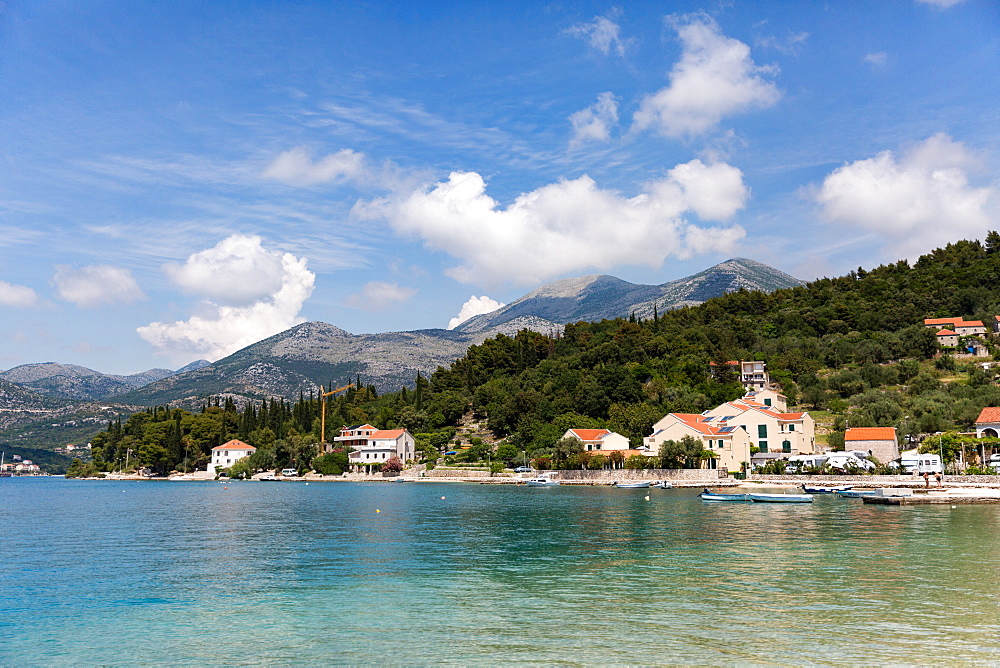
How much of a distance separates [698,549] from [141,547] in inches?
935

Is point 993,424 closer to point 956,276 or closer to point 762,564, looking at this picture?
point 762,564

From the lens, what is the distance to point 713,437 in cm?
7556

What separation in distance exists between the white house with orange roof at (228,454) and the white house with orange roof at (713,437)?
232 feet

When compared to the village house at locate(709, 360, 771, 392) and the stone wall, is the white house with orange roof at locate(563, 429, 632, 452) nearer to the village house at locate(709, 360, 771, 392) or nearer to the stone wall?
the stone wall

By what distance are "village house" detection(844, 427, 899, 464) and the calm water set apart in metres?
28.8

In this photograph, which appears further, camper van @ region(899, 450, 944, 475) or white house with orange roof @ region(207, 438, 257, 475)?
white house with orange roof @ region(207, 438, 257, 475)

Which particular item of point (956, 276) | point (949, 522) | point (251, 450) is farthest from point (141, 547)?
point (956, 276)

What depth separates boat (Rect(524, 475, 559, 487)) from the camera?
77.1m

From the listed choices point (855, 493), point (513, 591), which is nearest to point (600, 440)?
point (855, 493)

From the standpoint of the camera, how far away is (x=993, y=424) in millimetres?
63594

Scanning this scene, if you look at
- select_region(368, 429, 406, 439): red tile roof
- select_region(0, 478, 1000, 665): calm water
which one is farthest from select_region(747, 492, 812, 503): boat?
select_region(368, 429, 406, 439): red tile roof

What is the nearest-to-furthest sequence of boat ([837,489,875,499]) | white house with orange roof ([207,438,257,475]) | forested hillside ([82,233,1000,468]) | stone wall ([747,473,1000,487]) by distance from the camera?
boat ([837,489,875,499]) → stone wall ([747,473,1000,487]) → forested hillside ([82,233,1000,468]) → white house with orange roof ([207,438,257,475])

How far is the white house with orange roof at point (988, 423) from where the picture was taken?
6325 centimetres

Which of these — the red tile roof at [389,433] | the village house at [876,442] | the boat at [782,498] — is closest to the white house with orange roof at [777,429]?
the village house at [876,442]
